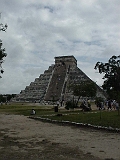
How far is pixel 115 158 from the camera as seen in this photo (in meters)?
5.86

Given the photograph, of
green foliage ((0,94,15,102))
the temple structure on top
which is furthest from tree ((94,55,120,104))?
green foliage ((0,94,15,102))

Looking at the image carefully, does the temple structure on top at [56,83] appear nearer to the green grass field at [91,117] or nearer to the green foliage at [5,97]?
the green foliage at [5,97]

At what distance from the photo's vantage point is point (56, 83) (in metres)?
73.6

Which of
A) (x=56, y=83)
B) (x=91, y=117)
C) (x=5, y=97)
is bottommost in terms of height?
(x=91, y=117)

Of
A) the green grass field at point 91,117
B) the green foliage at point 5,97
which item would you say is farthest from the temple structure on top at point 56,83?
the green grass field at point 91,117

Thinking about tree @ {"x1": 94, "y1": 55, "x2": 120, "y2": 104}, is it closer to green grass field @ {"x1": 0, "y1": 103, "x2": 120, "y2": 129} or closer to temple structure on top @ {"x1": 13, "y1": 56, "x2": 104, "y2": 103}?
temple structure on top @ {"x1": 13, "y1": 56, "x2": 104, "y2": 103}

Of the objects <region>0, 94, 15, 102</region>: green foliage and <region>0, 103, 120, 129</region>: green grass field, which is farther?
<region>0, 94, 15, 102</region>: green foliage

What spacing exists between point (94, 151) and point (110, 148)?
67 cm

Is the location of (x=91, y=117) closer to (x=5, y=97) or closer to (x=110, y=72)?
(x=110, y=72)

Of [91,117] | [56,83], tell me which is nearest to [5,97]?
[56,83]

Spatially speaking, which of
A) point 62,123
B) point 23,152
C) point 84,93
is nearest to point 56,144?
point 23,152

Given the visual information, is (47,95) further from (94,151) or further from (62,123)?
(94,151)

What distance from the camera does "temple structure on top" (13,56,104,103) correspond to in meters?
67.0

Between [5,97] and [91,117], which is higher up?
[5,97]
